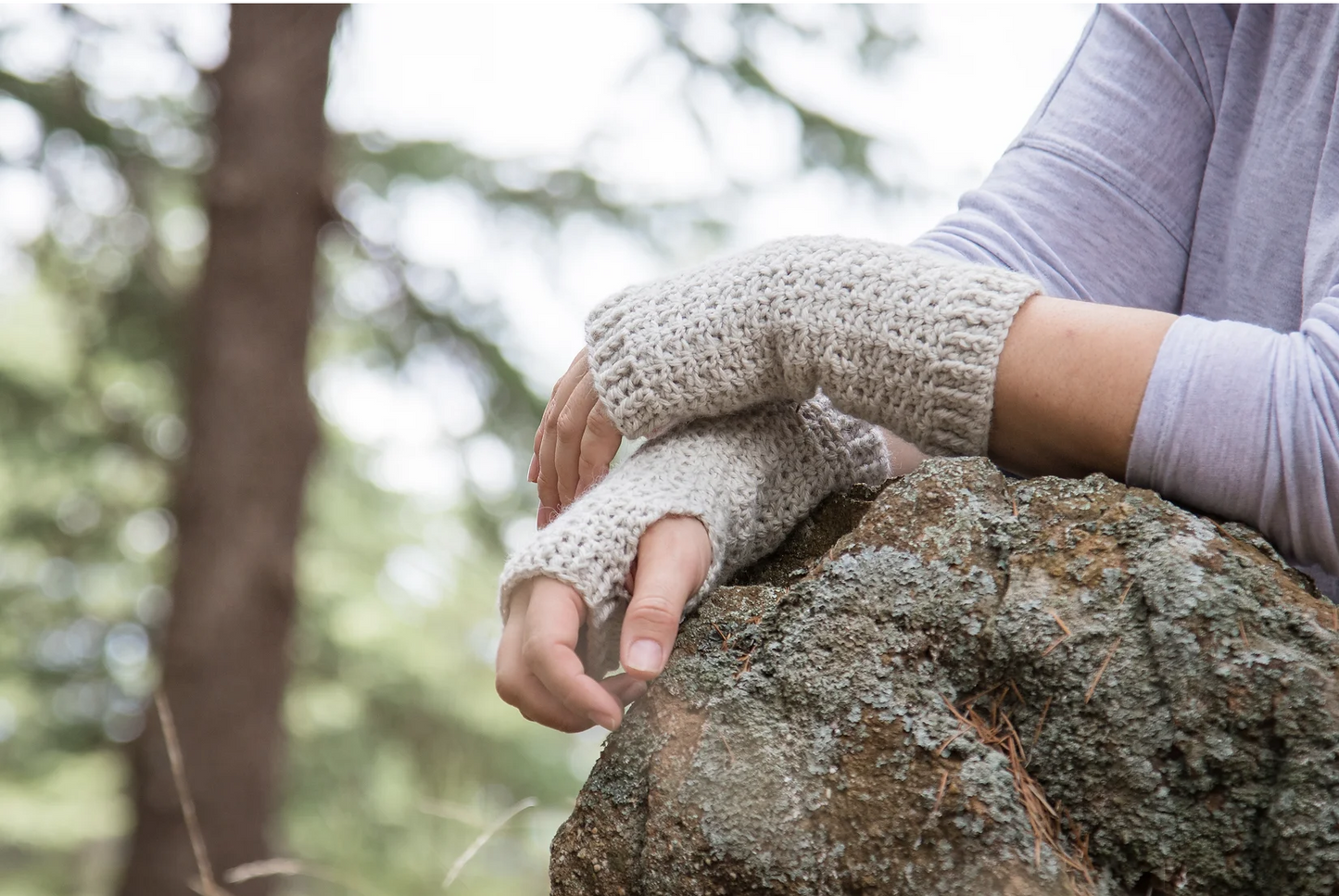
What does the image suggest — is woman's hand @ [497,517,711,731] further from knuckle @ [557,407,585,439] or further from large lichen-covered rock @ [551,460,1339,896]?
knuckle @ [557,407,585,439]

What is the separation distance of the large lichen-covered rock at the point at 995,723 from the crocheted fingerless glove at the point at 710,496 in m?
0.09

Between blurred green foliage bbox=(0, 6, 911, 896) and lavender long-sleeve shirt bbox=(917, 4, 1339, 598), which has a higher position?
lavender long-sleeve shirt bbox=(917, 4, 1339, 598)

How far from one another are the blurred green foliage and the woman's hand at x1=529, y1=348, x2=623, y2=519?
2.38 m

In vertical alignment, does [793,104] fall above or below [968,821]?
above

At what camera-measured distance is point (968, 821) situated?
0.80 m

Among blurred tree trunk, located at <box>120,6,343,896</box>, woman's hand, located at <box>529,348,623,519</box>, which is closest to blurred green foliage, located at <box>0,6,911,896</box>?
blurred tree trunk, located at <box>120,6,343,896</box>

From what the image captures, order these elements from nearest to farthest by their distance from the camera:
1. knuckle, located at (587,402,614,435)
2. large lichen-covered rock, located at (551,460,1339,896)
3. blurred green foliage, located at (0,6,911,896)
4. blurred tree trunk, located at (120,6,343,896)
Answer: large lichen-covered rock, located at (551,460,1339,896)
knuckle, located at (587,402,614,435)
blurred tree trunk, located at (120,6,343,896)
blurred green foliage, located at (0,6,911,896)

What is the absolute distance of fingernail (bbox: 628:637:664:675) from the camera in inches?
34.2

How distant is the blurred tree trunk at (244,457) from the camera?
10.7 feet

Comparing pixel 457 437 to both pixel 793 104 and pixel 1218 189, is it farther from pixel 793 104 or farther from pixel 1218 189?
pixel 1218 189

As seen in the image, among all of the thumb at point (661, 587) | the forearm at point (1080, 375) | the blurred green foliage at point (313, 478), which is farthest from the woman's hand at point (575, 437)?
the blurred green foliage at point (313, 478)

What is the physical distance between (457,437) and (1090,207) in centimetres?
313

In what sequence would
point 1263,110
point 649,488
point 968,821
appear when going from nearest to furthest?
point 968,821 → point 649,488 → point 1263,110

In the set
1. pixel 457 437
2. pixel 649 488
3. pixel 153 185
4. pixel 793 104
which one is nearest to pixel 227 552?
pixel 457 437
